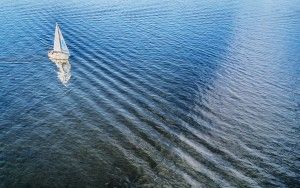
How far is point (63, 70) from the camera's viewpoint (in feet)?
170

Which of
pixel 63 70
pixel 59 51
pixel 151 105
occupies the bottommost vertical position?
pixel 63 70

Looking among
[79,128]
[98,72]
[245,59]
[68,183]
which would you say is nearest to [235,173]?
[68,183]

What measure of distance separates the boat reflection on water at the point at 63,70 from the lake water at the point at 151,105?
0.25 metres

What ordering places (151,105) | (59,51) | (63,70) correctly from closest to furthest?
(151,105) < (63,70) < (59,51)

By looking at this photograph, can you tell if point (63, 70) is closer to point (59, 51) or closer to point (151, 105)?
point (59, 51)

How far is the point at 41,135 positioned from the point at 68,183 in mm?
8914

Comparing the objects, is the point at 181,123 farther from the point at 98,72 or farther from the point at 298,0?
the point at 298,0

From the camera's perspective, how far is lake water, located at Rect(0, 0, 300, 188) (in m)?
30.5

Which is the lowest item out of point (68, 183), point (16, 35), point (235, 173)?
point (16, 35)

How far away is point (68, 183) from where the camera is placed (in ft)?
96.0

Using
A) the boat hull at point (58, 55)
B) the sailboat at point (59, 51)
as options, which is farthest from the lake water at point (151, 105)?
the sailboat at point (59, 51)

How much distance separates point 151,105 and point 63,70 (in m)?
18.1

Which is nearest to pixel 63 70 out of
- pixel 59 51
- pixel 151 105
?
pixel 59 51

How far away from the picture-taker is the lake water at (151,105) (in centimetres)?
3052
